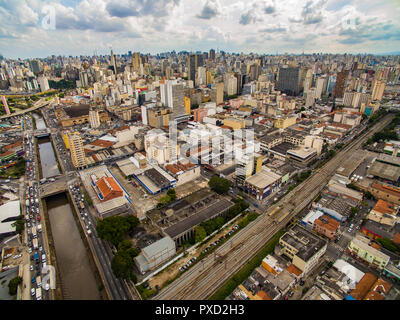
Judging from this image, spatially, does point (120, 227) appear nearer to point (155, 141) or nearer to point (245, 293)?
point (245, 293)

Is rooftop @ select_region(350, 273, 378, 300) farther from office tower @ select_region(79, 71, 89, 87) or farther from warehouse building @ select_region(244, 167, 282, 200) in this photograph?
office tower @ select_region(79, 71, 89, 87)

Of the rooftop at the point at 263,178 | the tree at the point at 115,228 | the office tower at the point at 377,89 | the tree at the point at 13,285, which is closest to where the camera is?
the tree at the point at 13,285

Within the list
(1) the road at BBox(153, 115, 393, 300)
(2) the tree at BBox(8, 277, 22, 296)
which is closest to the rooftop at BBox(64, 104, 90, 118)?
(2) the tree at BBox(8, 277, 22, 296)

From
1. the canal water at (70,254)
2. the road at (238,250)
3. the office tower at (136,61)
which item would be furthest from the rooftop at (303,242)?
the office tower at (136,61)

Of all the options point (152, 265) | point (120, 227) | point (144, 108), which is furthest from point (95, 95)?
point (152, 265)

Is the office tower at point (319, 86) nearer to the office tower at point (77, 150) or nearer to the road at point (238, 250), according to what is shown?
the road at point (238, 250)
